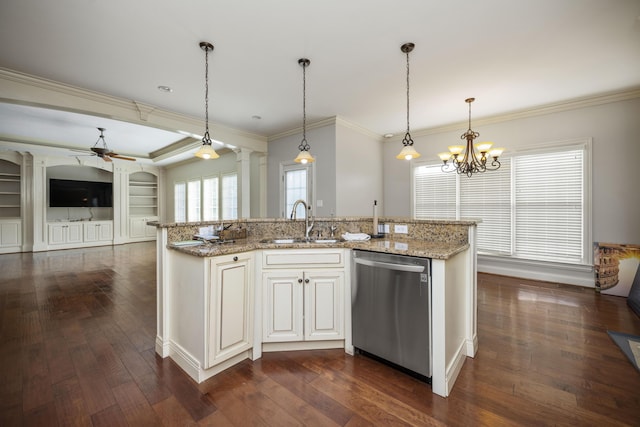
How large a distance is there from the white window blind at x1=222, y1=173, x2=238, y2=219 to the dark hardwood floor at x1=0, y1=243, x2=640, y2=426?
434 cm

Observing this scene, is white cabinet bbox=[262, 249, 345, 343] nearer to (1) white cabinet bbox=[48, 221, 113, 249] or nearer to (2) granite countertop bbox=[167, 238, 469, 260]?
(2) granite countertop bbox=[167, 238, 469, 260]

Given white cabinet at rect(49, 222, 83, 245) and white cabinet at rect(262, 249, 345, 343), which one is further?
white cabinet at rect(49, 222, 83, 245)

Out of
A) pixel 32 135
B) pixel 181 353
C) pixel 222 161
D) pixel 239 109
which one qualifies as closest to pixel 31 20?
pixel 239 109

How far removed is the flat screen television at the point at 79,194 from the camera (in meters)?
7.57

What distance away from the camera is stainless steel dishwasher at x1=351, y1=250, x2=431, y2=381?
1.81 metres

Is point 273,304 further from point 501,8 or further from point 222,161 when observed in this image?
point 222,161

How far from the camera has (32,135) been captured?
6.11 m

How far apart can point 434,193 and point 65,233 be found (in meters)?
10.1

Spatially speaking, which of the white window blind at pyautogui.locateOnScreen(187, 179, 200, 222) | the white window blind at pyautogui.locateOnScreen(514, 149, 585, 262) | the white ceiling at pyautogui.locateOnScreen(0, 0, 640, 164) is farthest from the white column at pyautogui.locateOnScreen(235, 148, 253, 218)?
the white window blind at pyautogui.locateOnScreen(514, 149, 585, 262)

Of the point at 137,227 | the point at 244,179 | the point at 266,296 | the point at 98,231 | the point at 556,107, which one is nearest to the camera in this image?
the point at 266,296

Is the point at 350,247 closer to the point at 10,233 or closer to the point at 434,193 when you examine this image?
the point at 434,193

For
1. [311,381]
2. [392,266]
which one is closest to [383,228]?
[392,266]

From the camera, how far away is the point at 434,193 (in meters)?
5.29

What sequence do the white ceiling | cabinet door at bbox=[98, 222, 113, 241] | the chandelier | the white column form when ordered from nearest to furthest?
the white ceiling
the chandelier
the white column
cabinet door at bbox=[98, 222, 113, 241]
